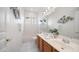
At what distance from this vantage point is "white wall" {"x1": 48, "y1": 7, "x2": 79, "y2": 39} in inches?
60.1

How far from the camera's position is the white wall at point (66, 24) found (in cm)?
153

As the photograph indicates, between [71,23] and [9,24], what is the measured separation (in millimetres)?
939

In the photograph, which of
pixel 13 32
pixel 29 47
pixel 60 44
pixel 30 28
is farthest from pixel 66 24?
pixel 13 32

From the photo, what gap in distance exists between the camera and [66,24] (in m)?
1.56

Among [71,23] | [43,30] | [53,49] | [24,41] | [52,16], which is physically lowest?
[53,49]

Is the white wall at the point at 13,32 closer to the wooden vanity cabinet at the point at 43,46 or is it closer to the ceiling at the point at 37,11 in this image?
the ceiling at the point at 37,11

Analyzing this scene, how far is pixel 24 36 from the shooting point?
1.60m

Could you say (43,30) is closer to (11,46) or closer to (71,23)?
→ (71,23)

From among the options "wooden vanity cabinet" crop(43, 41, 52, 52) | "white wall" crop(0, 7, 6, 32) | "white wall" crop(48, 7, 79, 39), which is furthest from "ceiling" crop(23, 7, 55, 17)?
"wooden vanity cabinet" crop(43, 41, 52, 52)

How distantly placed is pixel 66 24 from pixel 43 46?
19.1 inches

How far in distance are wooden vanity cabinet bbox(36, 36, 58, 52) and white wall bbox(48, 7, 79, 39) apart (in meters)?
0.26

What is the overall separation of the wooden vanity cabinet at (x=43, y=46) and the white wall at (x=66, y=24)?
264mm

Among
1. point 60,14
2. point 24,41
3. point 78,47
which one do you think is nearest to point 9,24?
point 24,41

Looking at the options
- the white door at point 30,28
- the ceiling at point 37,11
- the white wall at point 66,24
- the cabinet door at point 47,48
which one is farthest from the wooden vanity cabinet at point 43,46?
the ceiling at point 37,11
